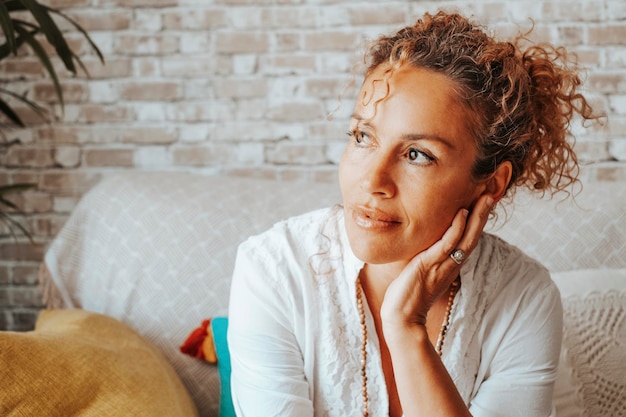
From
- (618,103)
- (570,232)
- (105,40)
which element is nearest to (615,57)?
(618,103)

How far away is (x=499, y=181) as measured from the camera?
138cm

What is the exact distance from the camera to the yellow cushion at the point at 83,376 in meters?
1.25

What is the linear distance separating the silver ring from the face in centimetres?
9

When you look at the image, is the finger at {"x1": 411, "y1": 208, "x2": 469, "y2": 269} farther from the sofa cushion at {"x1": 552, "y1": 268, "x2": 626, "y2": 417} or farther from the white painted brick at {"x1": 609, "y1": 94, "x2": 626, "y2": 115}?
the white painted brick at {"x1": 609, "y1": 94, "x2": 626, "y2": 115}

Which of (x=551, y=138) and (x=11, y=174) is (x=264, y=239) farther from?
(x=11, y=174)

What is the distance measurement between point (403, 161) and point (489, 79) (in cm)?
22

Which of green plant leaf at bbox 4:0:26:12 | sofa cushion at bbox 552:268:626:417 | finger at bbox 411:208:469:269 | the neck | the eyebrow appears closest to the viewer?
the eyebrow

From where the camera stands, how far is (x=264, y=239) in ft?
4.79

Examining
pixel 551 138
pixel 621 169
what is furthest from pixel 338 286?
pixel 621 169

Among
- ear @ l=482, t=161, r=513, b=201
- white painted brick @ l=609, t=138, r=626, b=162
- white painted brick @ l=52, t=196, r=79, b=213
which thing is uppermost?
ear @ l=482, t=161, r=513, b=201

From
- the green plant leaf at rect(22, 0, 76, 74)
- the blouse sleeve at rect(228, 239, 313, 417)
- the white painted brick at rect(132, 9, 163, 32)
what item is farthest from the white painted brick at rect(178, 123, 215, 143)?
the blouse sleeve at rect(228, 239, 313, 417)

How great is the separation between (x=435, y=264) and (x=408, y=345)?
0.53 feet

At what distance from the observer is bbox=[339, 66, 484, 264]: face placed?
125 centimetres

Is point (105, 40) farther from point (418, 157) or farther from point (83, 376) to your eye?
point (418, 157)
